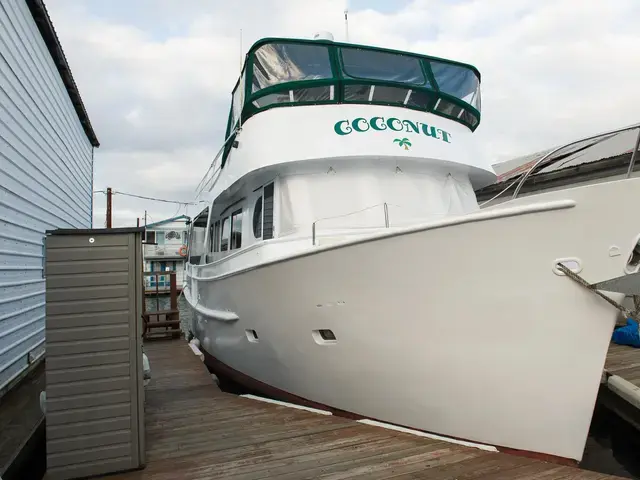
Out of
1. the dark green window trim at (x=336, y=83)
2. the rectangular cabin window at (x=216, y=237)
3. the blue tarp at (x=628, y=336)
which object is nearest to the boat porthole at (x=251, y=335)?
the dark green window trim at (x=336, y=83)

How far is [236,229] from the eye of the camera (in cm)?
662

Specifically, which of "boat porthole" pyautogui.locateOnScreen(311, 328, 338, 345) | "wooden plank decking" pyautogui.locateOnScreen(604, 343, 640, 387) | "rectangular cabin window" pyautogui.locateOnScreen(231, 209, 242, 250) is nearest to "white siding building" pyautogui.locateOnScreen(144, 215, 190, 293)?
"rectangular cabin window" pyautogui.locateOnScreen(231, 209, 242, 250)

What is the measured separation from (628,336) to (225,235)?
6.90 metres

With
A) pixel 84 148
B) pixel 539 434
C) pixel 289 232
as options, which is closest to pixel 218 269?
pixel 289 232

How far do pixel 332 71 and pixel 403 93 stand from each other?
92 centimetres

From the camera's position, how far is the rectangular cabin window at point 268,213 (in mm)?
5328

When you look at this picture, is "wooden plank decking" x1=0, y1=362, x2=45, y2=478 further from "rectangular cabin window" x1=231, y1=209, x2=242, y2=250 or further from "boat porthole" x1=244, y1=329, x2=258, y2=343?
"rectangular cabin window" x1=231, y1=209, x2=242, y2=250

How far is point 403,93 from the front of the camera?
545cm

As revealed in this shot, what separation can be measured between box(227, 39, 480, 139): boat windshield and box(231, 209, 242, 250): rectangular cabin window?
153 cm

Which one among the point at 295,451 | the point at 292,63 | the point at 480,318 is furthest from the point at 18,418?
the point at 292,63

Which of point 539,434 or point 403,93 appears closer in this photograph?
point 539,434

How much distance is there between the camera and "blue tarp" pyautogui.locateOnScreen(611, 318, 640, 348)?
7.12 m

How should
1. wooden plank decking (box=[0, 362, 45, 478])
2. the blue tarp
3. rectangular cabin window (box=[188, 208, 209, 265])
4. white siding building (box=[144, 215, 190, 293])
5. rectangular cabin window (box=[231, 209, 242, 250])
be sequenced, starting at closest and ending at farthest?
wooden plank decking (box=[0, 362, 45, 478]) → rectangular cabin window (box=[231, 209, 242, 250]) → the blue tarp → rectangular cabin window (box=[188, 208, 209, 265]) → white siding building (box=[144, 215, 190, 293])

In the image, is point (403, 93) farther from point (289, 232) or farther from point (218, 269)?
point (218, 269)
